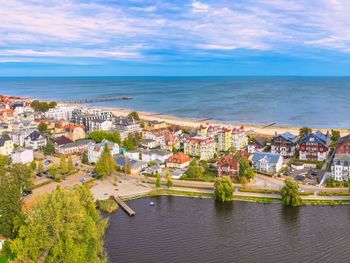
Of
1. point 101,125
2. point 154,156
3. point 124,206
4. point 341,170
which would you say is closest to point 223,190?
point 124,206

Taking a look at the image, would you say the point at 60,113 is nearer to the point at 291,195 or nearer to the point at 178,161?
the point at 178,161

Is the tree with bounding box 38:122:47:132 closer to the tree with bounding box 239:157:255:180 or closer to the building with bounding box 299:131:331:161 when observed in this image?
the tree with bounding box 239:157:255:180

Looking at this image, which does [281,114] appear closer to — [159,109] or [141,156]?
[159,109]

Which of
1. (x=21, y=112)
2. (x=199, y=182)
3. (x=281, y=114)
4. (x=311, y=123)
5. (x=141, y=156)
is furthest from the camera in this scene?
(x=281, y=114)

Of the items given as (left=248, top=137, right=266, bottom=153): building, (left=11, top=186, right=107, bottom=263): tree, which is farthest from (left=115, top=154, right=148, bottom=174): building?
(left=11, top=186, right=107, bottom=263): tree

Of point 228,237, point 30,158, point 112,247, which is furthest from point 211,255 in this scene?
point 30,158

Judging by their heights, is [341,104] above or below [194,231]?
above

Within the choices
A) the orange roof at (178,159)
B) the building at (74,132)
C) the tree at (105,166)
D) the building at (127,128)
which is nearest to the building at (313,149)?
the orange roof at (178,159)
